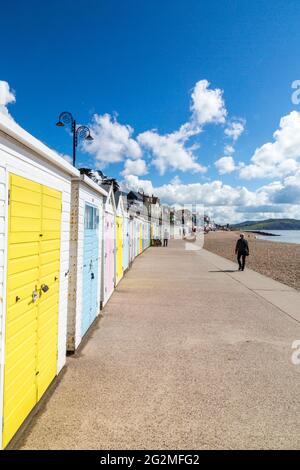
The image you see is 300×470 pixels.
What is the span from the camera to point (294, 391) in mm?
4504

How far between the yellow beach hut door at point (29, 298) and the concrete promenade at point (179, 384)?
38 cm

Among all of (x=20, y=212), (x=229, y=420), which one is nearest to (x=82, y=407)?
(x=229, y=420)

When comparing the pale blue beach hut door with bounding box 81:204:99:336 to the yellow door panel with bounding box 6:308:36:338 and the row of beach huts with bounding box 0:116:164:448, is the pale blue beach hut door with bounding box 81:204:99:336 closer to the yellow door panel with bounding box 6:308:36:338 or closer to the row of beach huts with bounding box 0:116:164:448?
the row of beach huts with bounding box 0:116:164:448

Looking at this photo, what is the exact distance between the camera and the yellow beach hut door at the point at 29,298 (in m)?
3.20

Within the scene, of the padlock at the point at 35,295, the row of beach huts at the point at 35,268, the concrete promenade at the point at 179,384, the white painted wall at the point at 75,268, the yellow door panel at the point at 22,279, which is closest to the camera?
the row of beach huts at the point at 35,268

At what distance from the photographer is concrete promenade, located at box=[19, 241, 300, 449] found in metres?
3.45

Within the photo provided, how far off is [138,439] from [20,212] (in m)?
2.65

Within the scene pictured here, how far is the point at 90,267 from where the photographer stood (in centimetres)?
712

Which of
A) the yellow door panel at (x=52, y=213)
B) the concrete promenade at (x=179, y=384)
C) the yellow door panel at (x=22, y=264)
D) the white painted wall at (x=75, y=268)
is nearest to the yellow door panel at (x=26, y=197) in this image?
the yellow door panel at (x=52, y=213)

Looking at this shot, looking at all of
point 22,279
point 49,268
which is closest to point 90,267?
point 49,268

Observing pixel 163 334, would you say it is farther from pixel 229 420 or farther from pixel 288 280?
pixel 288 280

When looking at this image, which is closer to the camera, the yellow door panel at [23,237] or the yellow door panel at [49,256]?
the yellow door panel at [23,237]

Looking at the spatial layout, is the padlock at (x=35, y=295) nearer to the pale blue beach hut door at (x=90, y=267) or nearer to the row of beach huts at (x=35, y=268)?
the row of beach huts at (x=35, y=268)

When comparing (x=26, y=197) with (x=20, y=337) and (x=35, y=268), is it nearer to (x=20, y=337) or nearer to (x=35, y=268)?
(x=35, y=268)
